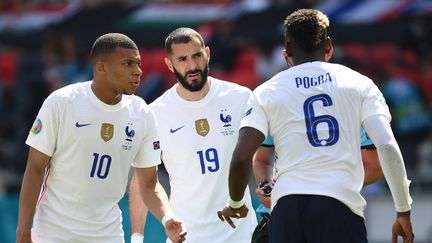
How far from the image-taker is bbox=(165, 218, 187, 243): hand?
793 centimetres

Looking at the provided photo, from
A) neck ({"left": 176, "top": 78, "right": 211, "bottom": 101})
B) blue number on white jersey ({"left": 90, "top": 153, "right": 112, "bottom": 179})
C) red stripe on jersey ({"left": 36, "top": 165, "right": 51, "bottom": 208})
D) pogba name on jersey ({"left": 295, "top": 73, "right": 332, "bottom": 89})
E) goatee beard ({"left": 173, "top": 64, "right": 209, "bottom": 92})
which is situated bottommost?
red stripe on jersey ({"left": 36, "top": 165, "right": 51, "bottom": 208})

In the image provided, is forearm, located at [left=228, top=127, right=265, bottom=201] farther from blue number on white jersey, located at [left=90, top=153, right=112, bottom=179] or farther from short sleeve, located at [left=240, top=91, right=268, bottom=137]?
blue number on white jersey, located at [left=90, top=153, right=112, bottom=179]

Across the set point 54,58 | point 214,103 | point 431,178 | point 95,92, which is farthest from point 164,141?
point 54,58

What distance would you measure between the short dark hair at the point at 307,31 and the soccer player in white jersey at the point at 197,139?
196 centimetres

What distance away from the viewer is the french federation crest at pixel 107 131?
812 centimetres

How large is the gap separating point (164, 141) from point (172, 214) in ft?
3.35

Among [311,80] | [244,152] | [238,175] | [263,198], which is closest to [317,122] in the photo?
[311,80]

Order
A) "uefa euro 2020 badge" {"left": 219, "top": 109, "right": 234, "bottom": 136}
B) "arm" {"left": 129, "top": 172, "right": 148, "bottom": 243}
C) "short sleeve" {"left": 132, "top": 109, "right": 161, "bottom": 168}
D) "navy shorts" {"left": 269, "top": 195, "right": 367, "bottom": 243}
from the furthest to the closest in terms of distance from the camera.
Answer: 1. "uefa euro 2020 badge" {"left": 219, "top": 109, "right": 234, "bottom": 136}
2. "arm" {"left": 129, "top": 172, "right": 148, "bottom": 243}
3. "short sleeve" {"left": 132, "top": 109, "right": 161, "bottom": 168}
4. "navy shorts" {"left": 269, "top": 195, "right": 367, "bottom": 243}

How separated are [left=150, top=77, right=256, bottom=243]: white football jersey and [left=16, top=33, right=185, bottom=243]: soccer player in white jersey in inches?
21.0

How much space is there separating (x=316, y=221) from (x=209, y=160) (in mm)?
2220

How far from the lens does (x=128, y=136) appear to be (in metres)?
8.26

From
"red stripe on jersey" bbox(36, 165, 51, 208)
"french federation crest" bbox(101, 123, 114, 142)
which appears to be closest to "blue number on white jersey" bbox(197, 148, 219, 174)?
"french federation crest" bbox(101, 123, 114, 142)

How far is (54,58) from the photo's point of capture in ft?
56.9

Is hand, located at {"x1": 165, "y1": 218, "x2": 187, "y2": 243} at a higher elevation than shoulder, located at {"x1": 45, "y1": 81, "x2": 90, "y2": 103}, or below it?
below
